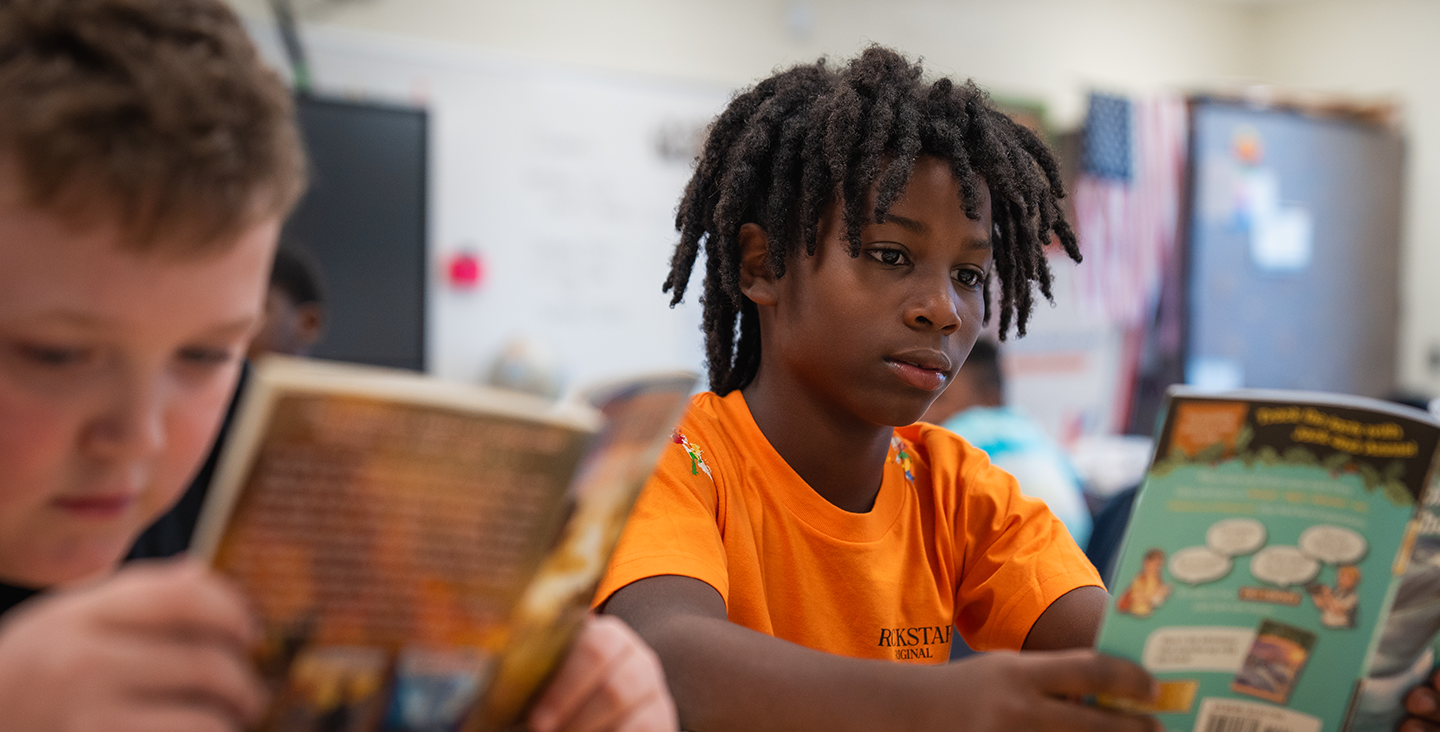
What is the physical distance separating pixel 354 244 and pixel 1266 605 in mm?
2530

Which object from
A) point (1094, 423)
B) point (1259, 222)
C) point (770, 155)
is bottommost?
point (1094, 423)

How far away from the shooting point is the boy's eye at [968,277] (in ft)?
3.01

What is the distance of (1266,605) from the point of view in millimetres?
557

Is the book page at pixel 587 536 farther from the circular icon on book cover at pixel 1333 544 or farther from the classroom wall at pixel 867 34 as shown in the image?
the classroom wall at pixel 867 34

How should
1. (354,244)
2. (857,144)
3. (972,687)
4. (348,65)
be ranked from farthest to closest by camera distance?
(348,65) → (354,244) → (857,144) → (972,687)

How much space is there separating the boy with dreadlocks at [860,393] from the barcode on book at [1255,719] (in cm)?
28

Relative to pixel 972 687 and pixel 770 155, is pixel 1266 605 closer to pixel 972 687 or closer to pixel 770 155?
pixel 972 687

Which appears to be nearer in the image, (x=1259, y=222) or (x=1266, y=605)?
(x=1266, y=605)

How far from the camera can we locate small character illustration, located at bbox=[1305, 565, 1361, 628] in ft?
1.82

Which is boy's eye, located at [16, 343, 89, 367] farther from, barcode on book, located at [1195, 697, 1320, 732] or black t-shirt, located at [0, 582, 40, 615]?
barcode on book, located at [1195, 697, 1320, 732]

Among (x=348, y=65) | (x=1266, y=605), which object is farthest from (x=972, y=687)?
(x=348, y=65)

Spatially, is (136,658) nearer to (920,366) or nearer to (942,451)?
(920,366)

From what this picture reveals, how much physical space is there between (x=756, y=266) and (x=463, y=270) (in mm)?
2338

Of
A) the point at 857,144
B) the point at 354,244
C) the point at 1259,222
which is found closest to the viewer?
the point at 857,144
